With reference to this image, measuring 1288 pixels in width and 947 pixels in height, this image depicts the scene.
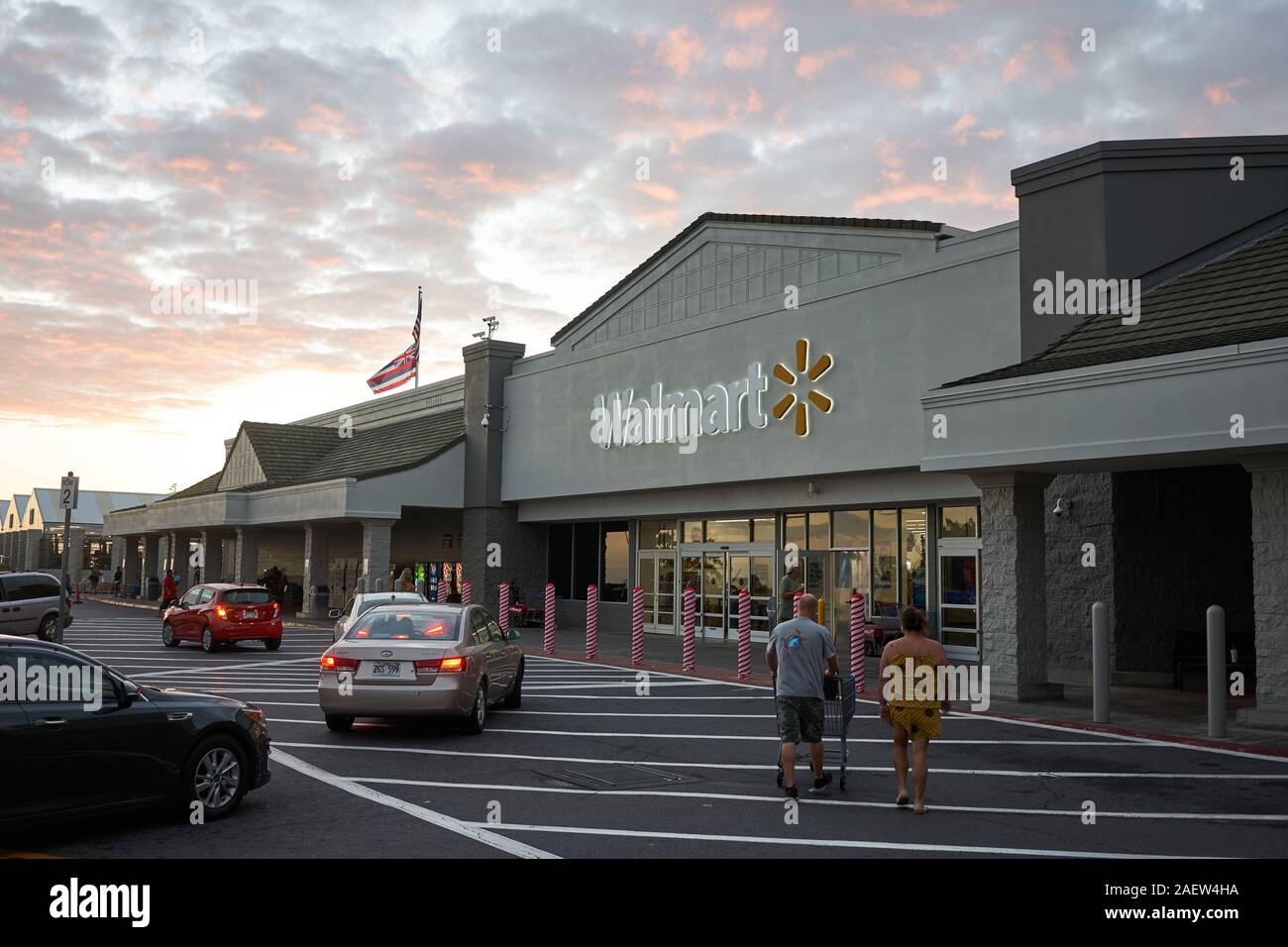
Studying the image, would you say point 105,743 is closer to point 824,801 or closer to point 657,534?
point 824,801

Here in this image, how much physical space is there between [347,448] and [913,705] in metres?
39.8

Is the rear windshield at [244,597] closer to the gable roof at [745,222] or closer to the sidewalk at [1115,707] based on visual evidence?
the sidewalk at [1115,707]

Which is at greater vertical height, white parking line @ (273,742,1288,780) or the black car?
the black car

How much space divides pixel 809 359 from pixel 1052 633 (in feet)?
27.7

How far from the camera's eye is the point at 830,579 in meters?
27.2

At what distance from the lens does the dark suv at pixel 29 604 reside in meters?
26.3

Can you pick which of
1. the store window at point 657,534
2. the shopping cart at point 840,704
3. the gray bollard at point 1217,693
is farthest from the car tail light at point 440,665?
the store window at point 657,534

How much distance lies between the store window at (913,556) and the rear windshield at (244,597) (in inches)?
579

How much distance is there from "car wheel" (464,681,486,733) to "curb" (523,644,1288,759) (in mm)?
6705

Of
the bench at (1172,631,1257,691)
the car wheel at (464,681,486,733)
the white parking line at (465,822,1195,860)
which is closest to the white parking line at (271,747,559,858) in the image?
the white parking line at (465,822,1195,860)

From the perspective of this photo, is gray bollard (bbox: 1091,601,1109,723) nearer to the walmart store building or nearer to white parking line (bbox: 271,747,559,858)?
the walmart store building

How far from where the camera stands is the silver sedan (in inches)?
489
